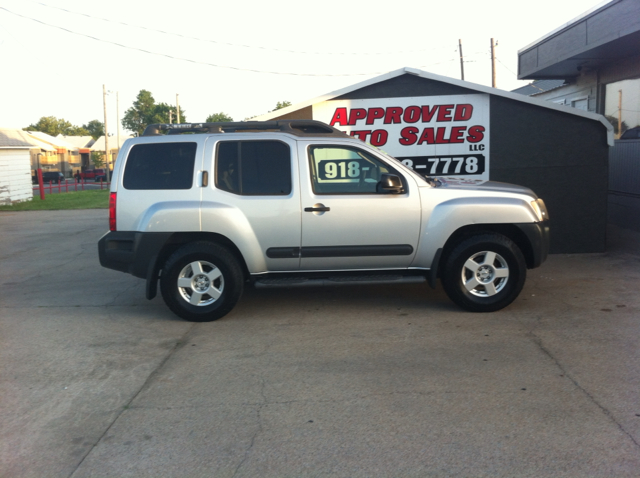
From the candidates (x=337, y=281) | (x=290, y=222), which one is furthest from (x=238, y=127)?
(x=337, y=281)

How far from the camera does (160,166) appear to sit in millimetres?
6836

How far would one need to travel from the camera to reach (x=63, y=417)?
14.5 feet

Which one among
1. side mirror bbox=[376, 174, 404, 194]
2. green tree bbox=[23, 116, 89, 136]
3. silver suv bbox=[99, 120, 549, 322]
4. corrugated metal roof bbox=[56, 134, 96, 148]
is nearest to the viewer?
side mirror bbox=[376, 174, 404, 194]

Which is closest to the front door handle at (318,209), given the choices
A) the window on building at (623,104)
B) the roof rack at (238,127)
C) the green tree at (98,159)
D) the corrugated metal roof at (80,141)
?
the roof rack at (238,127)

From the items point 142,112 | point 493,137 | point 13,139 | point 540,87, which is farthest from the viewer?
point 142,112

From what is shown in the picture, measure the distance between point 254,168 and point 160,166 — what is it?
1.03m

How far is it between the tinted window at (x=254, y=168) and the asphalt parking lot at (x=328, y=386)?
1.48 meters

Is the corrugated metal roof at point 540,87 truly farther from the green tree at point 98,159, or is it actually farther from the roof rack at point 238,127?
the green tree at point 98,159

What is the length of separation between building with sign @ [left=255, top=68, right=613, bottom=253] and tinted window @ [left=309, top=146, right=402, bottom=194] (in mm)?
3874

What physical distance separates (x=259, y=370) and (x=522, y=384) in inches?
84.1

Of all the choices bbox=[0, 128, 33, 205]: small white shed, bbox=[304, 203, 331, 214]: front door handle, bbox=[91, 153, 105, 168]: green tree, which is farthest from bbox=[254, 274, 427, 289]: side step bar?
bbox=[91, 153, 105, 168]: green tree

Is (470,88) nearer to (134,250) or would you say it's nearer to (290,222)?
(290,222)

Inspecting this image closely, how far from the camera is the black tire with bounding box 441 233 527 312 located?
6.82m

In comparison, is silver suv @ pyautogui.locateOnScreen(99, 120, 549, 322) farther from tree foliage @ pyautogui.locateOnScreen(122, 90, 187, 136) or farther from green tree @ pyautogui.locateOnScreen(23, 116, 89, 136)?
green tree @ pyautogui.locateOnScreen(23, 116, 89, 136)
